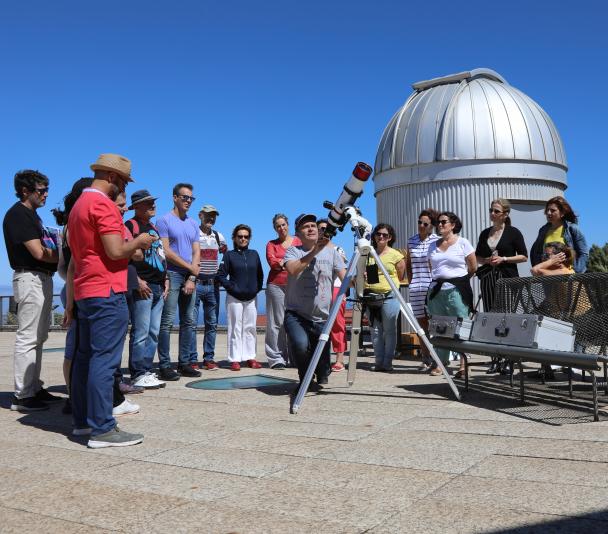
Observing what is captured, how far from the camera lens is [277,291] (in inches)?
364

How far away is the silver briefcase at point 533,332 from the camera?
4938 millimetres

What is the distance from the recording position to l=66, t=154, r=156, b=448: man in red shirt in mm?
4363

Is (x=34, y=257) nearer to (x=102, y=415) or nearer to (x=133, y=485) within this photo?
(x=102, y=415)

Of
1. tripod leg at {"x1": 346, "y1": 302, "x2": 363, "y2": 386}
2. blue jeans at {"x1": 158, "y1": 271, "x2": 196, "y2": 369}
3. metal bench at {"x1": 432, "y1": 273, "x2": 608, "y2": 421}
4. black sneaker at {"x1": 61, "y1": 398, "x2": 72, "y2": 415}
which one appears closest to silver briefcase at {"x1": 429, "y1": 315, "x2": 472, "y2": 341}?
metal bench at {"x1": 432, "y1": 273, "x2": 608, "y2": 421}

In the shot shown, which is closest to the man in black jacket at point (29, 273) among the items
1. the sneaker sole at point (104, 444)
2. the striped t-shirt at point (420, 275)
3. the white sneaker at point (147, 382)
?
the white sneaker at point (147, 382)

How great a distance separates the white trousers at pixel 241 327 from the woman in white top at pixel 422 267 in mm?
2078

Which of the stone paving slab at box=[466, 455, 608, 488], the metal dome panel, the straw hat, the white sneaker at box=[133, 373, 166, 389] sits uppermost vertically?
the metal dome panel

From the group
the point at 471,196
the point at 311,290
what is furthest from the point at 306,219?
the point at 471,196

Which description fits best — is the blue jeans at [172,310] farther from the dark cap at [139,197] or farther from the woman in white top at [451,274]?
the woman in white top at [451,274]

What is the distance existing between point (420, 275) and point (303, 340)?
97.8 inches

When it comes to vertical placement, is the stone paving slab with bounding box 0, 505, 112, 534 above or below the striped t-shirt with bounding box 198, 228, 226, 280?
below

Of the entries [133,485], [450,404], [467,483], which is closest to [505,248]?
[450,404]

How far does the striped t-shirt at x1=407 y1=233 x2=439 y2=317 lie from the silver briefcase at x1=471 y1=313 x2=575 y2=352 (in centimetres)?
271

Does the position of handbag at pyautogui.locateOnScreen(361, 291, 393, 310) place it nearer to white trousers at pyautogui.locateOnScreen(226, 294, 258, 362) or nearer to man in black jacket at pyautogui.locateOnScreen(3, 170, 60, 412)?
white trousers at pyautogui.locateOnScreen(226, 294, 258, 362)
